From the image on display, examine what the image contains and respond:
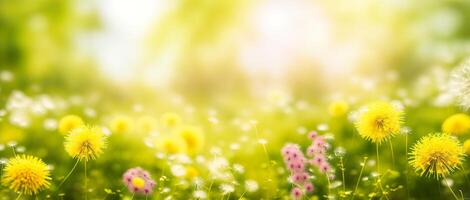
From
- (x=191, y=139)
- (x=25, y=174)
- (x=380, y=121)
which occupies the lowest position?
(x=25, y=174)

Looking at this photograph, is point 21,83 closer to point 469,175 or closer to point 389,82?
point 389,82

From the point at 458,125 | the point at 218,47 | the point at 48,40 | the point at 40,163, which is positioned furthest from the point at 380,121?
the point at 48,40

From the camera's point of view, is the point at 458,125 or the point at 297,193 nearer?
the point at 297,193

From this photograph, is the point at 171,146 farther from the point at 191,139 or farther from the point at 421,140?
the point at 421,140

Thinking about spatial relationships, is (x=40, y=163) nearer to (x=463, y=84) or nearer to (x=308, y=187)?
(x=308, y=187)

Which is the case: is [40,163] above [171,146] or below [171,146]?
below

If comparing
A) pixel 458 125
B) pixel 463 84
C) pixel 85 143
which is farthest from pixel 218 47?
pixel 85 143

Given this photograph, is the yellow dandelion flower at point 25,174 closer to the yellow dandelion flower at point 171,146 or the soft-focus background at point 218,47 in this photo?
the yellow dandelion flower at point 171,146

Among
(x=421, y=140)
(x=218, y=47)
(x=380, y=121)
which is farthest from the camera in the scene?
(x=218, y=47)

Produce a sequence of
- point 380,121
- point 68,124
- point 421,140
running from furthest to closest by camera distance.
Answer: point 68,124 → point 380,121 → point 421,140
